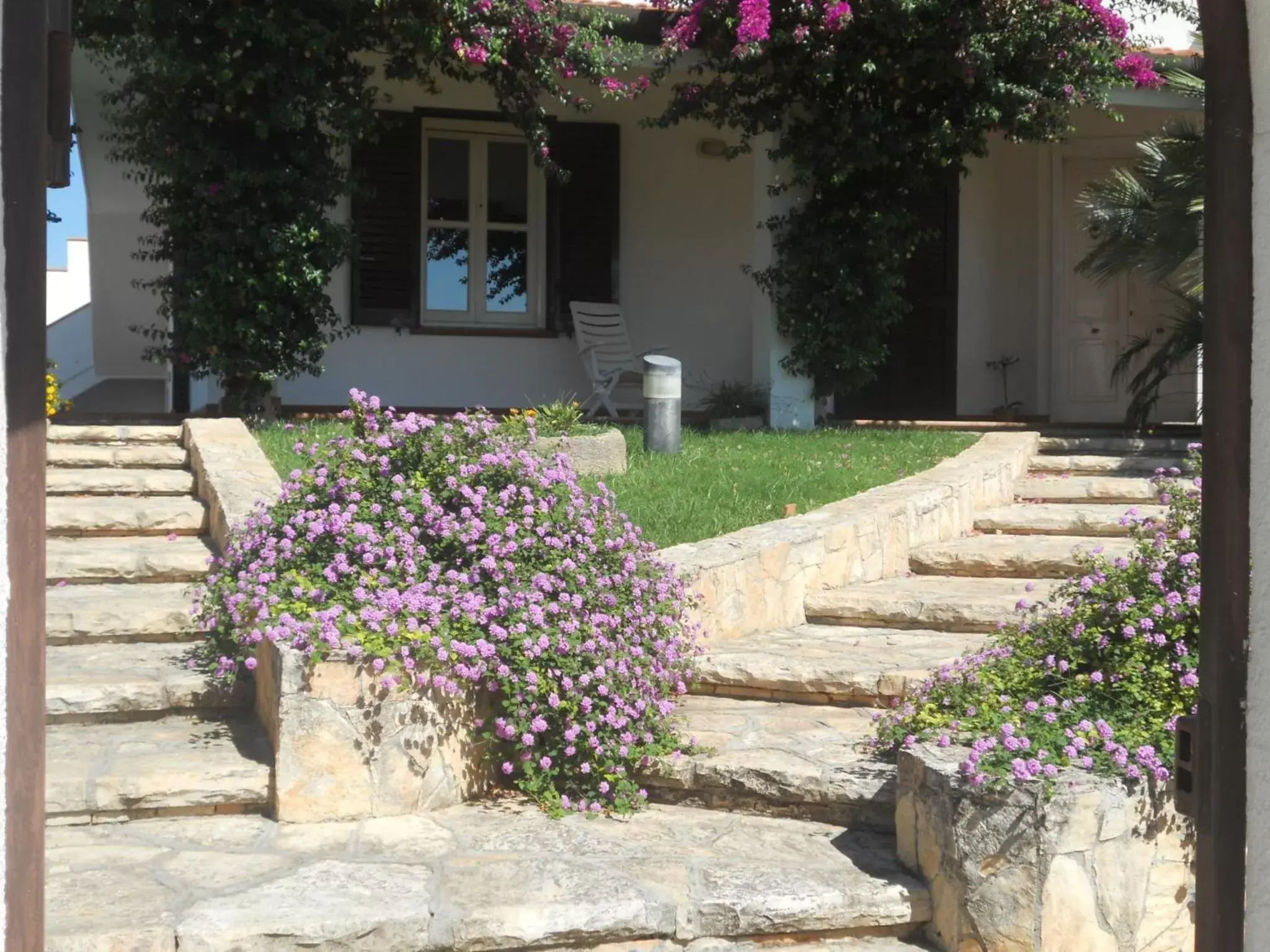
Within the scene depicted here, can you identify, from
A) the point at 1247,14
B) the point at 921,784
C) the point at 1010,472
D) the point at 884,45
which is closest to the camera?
the point at 1247,14

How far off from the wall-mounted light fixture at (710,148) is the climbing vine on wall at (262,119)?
2.21 m

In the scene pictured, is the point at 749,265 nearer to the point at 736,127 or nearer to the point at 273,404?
the point at 736,127

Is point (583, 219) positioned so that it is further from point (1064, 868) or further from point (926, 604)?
point (1064, 868)

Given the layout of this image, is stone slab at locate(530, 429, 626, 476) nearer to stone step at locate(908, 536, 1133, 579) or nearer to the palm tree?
stone step at locate(908, 536, 1133, 579)

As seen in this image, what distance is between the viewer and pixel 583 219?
10750 mm

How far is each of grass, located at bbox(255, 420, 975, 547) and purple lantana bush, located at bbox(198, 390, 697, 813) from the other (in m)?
1.31

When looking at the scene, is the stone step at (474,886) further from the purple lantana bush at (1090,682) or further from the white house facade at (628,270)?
the white house facade at (628,270)

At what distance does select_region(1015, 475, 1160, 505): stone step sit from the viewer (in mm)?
6879

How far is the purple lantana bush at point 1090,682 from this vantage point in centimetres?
304

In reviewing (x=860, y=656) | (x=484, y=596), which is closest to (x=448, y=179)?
(x=860, y=656)

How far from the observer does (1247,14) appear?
1.56m

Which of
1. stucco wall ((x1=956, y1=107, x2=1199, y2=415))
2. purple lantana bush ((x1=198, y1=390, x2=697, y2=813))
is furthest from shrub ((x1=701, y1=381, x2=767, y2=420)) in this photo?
purple lantana bush ((x1=198, y1=390, x2=697, y2=813))

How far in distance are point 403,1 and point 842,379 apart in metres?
4.01

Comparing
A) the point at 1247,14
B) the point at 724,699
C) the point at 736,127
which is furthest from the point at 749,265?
the point at 1247,14
